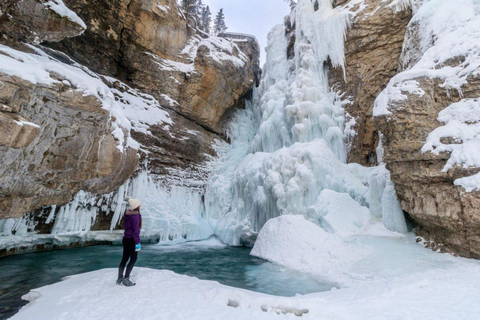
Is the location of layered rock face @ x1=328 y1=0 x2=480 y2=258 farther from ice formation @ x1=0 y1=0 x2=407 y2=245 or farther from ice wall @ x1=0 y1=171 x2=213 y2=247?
ice wall @ x1=0 y1=171 x2=213 y2=247

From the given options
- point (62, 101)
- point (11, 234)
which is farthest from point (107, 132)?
point (11, 234)

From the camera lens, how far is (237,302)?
11.5 ft

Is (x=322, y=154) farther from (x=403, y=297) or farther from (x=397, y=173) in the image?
(x=403, y=297)

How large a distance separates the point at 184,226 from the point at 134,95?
809cm

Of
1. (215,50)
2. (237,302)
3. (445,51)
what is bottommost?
(237,302)

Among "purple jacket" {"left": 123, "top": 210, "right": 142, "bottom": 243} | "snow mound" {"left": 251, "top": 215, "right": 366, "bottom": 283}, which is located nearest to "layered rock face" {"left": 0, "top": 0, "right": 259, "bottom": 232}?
"purple jacket" {"left": 123, "top": 210, "right": 142, "bottom": 243}

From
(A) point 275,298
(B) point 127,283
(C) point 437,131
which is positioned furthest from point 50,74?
(C) point 437,131

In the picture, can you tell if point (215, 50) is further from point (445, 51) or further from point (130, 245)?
point (130, 245)

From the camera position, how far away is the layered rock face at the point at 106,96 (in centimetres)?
617

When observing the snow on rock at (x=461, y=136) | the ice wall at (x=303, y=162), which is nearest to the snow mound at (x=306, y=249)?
the ice wall at (x=303, y=162)

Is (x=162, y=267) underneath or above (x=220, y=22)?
underneath

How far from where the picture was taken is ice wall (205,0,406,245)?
9305mm

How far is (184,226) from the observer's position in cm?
1441

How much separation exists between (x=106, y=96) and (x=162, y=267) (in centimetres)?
561
